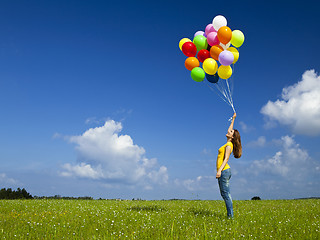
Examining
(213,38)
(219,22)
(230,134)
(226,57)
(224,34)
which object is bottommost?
(230,134)

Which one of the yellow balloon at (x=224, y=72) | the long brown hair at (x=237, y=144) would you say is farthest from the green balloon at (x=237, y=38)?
the long brown hair at (x=237, y=144)

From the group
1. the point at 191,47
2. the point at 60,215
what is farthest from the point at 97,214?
the point at 191,47

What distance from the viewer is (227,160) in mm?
10344

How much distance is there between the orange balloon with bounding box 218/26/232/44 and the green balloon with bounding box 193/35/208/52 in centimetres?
113

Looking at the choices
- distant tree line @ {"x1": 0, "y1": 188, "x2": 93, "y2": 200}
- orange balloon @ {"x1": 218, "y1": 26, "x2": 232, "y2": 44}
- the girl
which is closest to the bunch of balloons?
orange balloon @ {"x1": 218, "y1": 26, "x2": 232, "y2": 44}

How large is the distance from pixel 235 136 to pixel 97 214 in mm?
6452

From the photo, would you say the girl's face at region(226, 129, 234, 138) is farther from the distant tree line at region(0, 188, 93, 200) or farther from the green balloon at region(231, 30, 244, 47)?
the distant tree line at region(0, 188, 93, 200)

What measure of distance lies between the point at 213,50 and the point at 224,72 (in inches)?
43.9

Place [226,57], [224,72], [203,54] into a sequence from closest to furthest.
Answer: [226,57], [224,72], [203,54]

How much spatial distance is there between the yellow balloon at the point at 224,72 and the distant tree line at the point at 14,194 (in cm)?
1872

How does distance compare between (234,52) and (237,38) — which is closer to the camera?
(237,38)

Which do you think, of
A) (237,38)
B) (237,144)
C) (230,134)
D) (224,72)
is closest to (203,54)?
(224,72)

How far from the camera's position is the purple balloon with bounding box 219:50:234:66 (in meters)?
11.8

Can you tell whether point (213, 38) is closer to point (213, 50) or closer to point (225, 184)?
point (213, 50)
